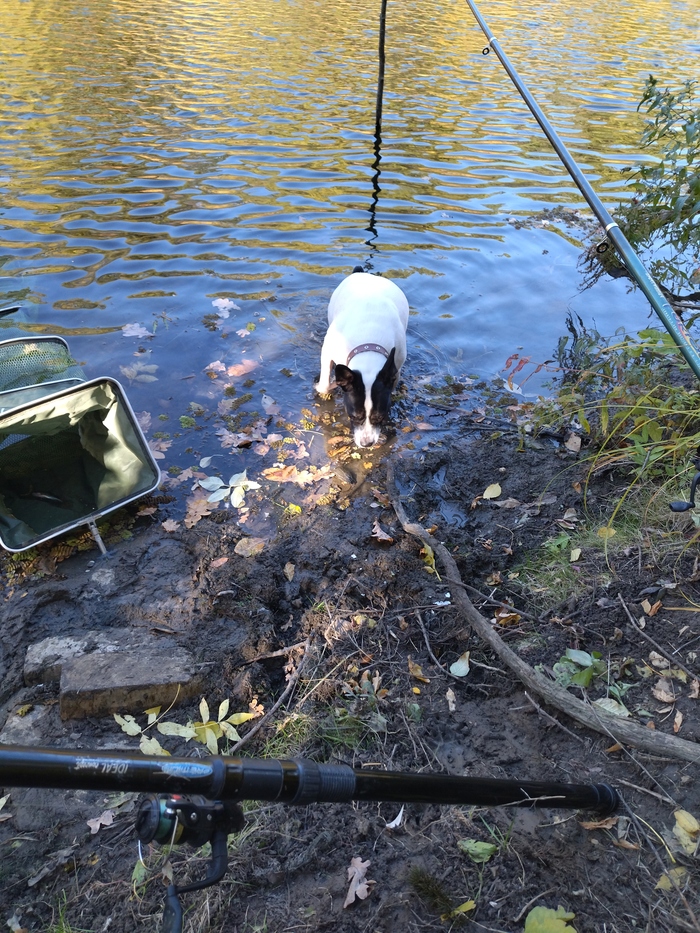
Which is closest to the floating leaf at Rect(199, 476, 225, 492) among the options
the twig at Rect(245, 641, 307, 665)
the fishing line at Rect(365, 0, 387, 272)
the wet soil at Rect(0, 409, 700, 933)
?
the wet soil at Rect(0, 409, 700, 933)

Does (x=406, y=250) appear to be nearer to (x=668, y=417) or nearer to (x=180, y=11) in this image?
(x=668, y=417)

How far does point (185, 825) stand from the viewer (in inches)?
54.8

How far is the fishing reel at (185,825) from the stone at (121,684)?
5.63 ft

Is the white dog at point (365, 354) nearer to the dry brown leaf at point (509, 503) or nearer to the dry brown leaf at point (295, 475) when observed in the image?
the dry brown leaf at point (295, 475)

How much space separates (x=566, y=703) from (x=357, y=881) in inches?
40.8

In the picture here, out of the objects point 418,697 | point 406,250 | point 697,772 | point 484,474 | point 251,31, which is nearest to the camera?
point 697,772

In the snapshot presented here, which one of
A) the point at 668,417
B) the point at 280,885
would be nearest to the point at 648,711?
the point at 280,885

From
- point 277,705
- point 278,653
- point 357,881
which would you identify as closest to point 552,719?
point 357,881

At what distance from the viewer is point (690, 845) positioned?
85.8 inches

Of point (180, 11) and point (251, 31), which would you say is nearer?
point (251, 31)

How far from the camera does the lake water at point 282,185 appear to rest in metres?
6.80

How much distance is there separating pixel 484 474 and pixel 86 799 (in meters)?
3.21

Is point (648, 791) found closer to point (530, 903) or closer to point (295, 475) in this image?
point (530, 903)

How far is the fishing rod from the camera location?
1184mm
